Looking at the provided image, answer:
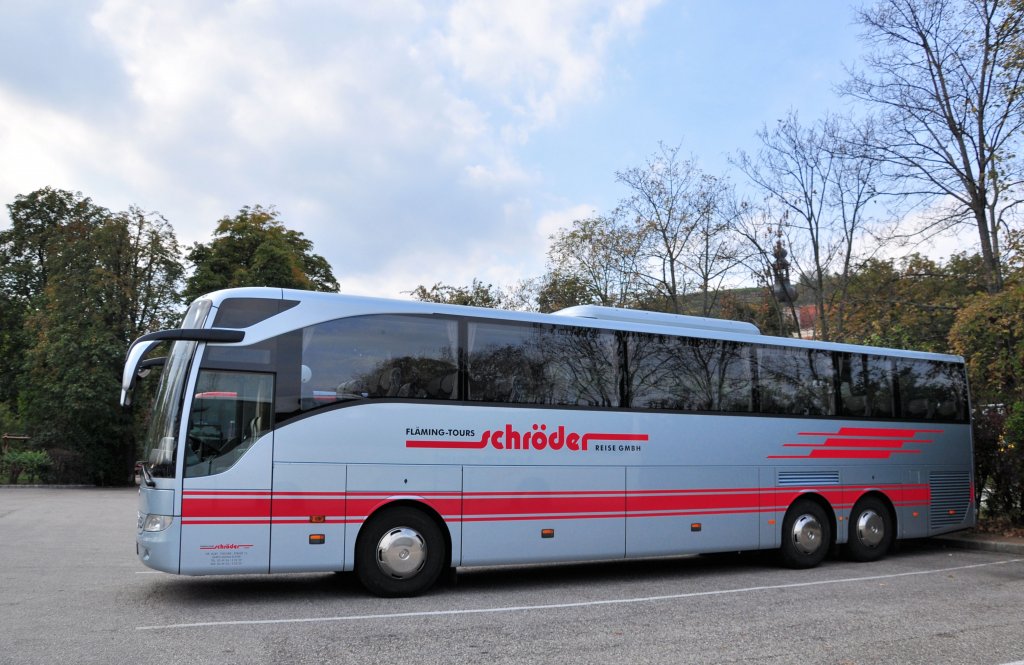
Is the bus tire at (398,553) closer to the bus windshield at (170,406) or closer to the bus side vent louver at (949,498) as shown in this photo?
the bus windshield at (170,406)

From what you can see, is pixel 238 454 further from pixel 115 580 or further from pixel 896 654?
pixel 896 654

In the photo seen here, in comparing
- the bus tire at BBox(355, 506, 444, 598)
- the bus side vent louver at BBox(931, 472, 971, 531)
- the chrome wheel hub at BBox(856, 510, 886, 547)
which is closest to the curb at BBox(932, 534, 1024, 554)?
the bus side vent louver at BBox(931, 472, 971, 531)

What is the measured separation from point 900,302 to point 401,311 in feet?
51.2

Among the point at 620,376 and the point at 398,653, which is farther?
the point at 620,376

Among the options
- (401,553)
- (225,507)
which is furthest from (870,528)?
(225,507)

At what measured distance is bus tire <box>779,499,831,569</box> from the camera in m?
12.9

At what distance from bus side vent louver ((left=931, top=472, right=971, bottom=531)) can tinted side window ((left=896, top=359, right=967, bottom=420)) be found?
1.06 metres

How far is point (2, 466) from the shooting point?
125 feet

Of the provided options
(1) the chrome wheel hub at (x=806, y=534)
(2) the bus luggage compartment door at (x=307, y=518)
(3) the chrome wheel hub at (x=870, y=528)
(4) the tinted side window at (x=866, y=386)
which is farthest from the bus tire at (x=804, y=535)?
(2) the bus luggage compartment door at (x=307, y=518)

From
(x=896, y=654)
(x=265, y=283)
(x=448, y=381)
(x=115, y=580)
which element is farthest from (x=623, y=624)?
(x=265, y=283)

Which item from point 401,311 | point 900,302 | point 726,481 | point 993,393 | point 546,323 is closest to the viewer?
point 401,311

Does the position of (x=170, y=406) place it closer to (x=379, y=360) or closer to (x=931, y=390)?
(x=379, y=360)

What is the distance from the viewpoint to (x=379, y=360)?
9.64 meters

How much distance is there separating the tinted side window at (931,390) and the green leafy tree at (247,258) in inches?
1055
